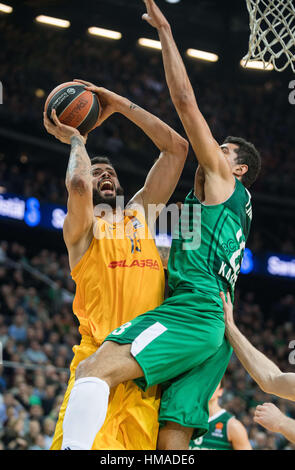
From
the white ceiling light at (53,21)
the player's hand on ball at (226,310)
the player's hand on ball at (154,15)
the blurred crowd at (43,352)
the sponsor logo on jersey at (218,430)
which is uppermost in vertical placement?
the white ceiling light at (53,21)

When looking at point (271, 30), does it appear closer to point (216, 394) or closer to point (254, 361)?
point (254, 361)

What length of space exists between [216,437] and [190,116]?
3.41 metres

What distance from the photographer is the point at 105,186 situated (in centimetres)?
405

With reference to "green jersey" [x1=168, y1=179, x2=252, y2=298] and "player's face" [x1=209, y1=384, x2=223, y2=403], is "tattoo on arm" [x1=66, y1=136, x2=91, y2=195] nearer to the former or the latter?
"green jersey" [x1=168, y1=179, x2=252, y2=298]

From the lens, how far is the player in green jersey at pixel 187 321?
3029mm

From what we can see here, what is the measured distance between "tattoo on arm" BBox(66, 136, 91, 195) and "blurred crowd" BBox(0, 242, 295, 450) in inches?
204

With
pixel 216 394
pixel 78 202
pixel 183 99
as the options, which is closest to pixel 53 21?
pixel 216 394

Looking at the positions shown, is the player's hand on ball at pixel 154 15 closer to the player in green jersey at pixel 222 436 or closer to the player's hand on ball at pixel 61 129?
the player's hand on ball at pixel 61 129

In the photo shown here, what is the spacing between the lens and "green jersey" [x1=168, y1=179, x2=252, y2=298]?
346cm

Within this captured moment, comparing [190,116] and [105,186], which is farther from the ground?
[190,116]

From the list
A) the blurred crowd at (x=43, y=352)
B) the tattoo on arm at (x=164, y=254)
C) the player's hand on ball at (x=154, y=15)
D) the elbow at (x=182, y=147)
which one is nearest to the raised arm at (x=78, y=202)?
the tattoo on arm at (x=164, y=254)

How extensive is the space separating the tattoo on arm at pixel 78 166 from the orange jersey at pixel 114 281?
0.34 m

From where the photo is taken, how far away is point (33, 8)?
1647 cm

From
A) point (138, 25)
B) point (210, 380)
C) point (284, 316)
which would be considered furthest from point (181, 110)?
point (138, 25)
